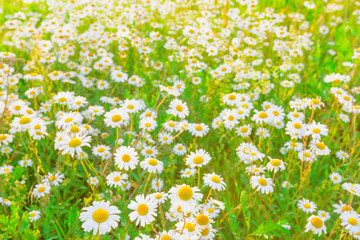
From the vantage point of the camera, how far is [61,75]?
3.88 m

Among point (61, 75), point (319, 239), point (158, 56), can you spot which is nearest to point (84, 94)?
point (61, 75)

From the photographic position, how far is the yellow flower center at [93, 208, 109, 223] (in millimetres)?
1639

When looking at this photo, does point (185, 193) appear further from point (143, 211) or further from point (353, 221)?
point (353, 221)

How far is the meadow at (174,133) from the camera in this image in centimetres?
220

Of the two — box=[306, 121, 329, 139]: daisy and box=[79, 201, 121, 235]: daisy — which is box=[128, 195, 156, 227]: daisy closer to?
box=[79, 201, 121, 235]: daisy

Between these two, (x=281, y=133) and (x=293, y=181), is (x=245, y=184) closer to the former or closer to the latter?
(x=293, y=181)

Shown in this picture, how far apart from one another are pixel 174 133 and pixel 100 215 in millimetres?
1743

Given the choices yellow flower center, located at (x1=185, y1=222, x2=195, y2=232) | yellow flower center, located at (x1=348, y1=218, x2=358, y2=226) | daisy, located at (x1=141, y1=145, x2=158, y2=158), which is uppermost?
daisy, located at (x1=141, y1=145, x2=158, y2=158)

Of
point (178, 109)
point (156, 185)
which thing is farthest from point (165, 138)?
point (156, 185)

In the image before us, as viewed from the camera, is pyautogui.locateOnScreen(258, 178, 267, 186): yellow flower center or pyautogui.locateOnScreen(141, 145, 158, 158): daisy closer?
pyautogui.locateOnScreen(258, 178, 267, 186): yellow flower center

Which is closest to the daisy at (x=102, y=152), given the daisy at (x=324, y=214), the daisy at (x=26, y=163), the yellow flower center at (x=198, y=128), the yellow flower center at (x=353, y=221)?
the daisy at (x=26, y=163)

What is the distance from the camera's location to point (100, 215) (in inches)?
64.7

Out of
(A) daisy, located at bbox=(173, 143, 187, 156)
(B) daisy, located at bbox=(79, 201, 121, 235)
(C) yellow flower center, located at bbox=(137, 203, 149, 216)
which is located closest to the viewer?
(B) daisy, located at bbox=(79, 201, 121, 235)

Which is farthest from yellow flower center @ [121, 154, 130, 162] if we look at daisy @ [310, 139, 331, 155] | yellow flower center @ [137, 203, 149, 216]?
daisy @ [310, 139, 331, 155]
